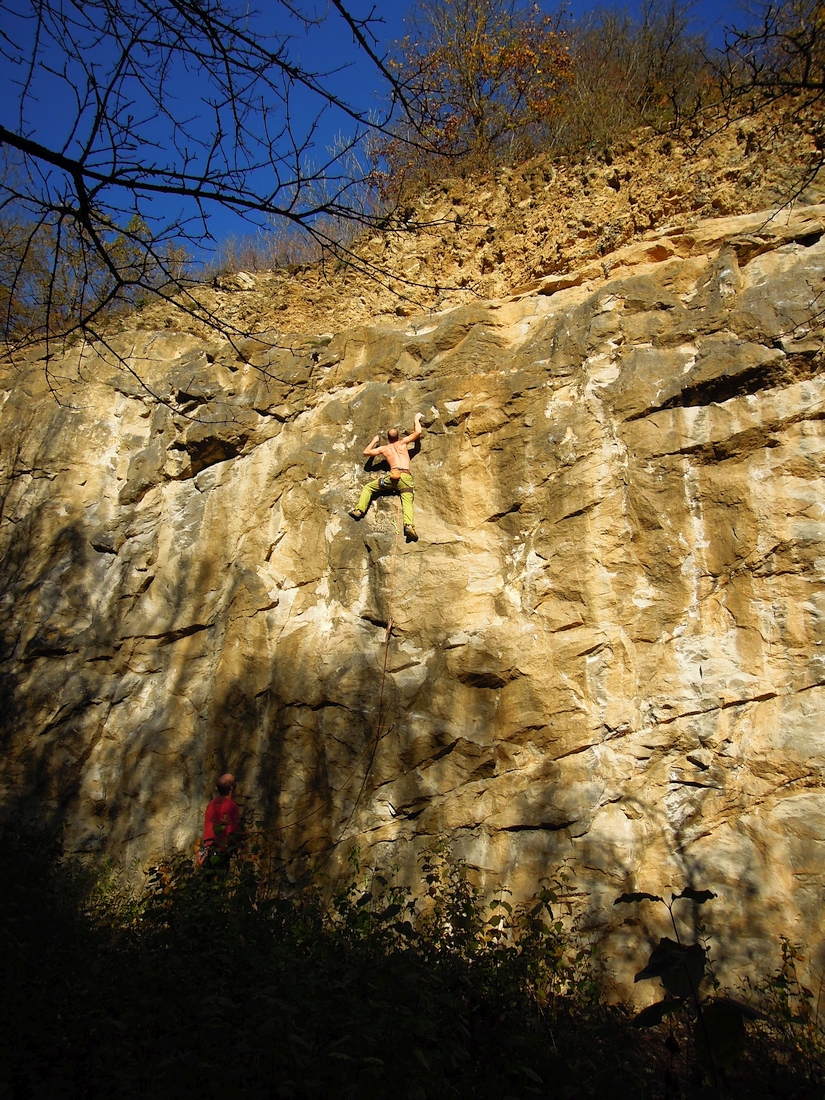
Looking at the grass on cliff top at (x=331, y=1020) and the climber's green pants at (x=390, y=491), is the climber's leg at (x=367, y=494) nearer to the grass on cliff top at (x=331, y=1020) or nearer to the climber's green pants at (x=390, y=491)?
the climber's green pants at (x=390, y=491)

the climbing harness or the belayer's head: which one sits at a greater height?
the climbing harness

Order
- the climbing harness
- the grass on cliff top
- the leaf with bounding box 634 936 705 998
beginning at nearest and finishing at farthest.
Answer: the leaf with bounding box 634 936 705 998
the grass on cliff top
the climbing harness

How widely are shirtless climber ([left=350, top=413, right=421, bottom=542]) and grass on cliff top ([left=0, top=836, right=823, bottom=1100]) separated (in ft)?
11.1

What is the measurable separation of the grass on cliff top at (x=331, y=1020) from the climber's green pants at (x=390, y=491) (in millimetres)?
3357

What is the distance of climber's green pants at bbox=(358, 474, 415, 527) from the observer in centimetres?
691

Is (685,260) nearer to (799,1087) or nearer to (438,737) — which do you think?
(438,737)

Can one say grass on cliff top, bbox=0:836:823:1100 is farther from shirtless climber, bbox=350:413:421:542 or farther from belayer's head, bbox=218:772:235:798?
shirtless climber, bbox=350:413:421:542

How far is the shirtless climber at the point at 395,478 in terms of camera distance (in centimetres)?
692

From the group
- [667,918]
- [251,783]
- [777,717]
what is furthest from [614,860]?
[251,783]

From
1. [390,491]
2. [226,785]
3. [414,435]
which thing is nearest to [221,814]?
[226,785]

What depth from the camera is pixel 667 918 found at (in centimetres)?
470

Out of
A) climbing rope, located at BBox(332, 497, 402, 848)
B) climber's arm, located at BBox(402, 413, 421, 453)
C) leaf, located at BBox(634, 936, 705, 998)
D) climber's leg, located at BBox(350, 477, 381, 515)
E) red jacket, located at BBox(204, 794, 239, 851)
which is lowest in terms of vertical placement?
leaf, located at BBox(634, 936, 705, 998)

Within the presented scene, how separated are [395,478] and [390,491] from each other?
0.23 metres

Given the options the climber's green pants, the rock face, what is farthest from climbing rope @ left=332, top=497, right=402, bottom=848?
the climber's green pants
